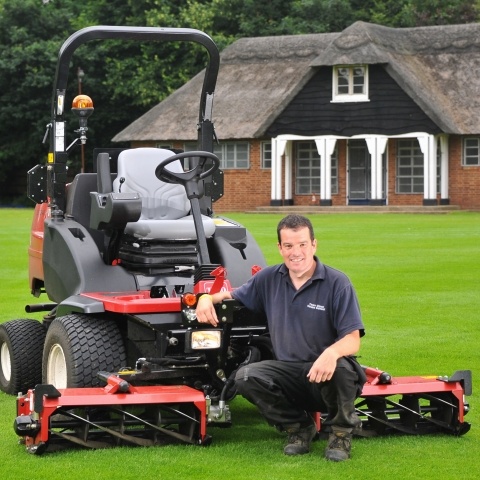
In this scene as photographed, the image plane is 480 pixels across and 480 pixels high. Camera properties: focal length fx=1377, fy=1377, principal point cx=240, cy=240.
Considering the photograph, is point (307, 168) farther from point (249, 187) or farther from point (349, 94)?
Answer: point (349, 94)

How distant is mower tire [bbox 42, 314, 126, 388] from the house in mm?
39659

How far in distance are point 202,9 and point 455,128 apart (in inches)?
644

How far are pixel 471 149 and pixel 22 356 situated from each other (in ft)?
136

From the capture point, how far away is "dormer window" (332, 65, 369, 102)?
163ft

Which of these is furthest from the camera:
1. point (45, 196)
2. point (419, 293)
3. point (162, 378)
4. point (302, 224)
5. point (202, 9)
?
point (202, 9)

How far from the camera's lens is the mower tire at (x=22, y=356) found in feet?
31.4

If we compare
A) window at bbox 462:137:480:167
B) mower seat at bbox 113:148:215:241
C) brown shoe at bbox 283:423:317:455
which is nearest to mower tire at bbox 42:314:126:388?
mower seat at bbox 113:148:215:241

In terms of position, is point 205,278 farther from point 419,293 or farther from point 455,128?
point 455,128

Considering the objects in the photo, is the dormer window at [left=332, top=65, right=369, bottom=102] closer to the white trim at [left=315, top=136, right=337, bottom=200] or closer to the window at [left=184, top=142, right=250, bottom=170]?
the white trim at [left=315, top=136, right=337, bottom=200]

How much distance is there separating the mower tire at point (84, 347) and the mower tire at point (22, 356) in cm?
105

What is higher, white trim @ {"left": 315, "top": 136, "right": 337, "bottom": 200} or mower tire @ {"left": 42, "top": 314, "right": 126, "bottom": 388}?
white trim @ {"left": 315, "top": 136, "right": 337, "bottom": 200}

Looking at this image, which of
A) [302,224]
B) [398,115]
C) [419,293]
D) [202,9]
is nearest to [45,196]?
[302,224]

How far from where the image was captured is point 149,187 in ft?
31.0

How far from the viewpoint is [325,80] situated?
165ft
